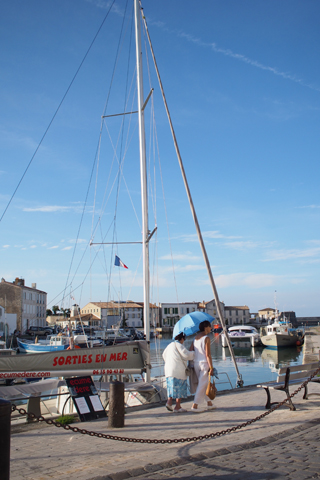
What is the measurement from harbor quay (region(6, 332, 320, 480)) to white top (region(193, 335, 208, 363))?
3.59ft

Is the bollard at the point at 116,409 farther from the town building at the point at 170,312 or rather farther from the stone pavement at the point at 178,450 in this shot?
the town building at the point at 170,312

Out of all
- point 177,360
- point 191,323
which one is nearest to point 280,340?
point 191,323

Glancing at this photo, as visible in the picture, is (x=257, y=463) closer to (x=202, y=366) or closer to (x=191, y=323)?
(x=202, y=366)

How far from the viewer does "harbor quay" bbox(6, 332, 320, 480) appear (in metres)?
5.00

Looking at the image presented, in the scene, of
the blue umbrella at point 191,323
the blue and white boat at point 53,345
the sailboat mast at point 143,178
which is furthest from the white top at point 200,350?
the blue and white boat at point 53,345

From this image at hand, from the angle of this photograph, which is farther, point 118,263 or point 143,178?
point 118,263

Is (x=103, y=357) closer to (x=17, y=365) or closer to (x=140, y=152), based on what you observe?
(x=17, y=365)

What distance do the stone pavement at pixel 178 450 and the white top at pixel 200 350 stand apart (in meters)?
1.09

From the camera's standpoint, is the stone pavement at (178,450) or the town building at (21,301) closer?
the stone pavement at (178,450)

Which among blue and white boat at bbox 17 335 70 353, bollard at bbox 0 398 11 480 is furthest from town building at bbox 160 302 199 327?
bollard at bbox 0 398 11 480

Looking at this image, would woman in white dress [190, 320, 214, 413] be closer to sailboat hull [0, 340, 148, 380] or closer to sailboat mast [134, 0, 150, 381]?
sailboat hull [0, 340, 148, 380]

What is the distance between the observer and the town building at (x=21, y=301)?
77.7 m

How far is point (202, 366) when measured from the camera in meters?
8.68

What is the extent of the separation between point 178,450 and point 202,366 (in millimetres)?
2842
